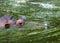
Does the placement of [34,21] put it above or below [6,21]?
below

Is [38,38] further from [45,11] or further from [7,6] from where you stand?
[7,6]

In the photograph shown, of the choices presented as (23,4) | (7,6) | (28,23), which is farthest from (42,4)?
(28,23)

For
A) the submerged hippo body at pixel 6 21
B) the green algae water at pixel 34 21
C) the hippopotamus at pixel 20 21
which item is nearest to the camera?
the green algae water at pixel 34 21

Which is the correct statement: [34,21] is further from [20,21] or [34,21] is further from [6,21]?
[6,21]

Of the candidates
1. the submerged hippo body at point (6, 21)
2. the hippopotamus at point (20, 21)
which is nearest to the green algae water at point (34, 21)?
the hippopotamus at point (20, 21)

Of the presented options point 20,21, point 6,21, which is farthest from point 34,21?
point 6,21

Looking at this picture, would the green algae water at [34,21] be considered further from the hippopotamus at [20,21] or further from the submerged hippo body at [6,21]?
the submerged hippo body at [6,21]

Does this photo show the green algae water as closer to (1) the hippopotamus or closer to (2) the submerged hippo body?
(1) the hippopotamus
